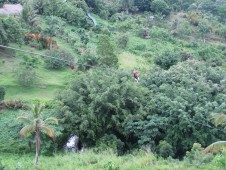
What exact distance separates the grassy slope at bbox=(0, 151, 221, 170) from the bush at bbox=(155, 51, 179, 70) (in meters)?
19.0

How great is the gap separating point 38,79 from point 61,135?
8.46 meters

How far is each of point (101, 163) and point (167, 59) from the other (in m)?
21.1

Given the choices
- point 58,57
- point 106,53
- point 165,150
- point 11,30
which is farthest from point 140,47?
point 165,150

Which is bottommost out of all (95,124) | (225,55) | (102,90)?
(225,55)

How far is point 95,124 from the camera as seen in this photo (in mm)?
24328

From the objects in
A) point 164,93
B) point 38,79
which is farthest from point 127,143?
point 38,79

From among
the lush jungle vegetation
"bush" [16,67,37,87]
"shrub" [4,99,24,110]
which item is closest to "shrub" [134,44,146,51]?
the lush jungle vegetation

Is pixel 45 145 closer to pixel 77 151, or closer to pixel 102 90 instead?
pixel 77 151

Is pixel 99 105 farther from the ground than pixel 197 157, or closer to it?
closer to it

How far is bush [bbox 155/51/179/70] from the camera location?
39.6 meters

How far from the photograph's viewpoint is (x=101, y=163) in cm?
2059

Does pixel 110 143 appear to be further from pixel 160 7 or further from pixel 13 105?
pixel 160 7

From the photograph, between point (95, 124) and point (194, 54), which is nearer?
point (95, 124)

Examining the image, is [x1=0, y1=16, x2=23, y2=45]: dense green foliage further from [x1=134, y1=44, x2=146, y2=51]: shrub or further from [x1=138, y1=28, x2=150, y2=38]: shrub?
[x1=138, y1=28, x2=150, y2=38]: shrub
